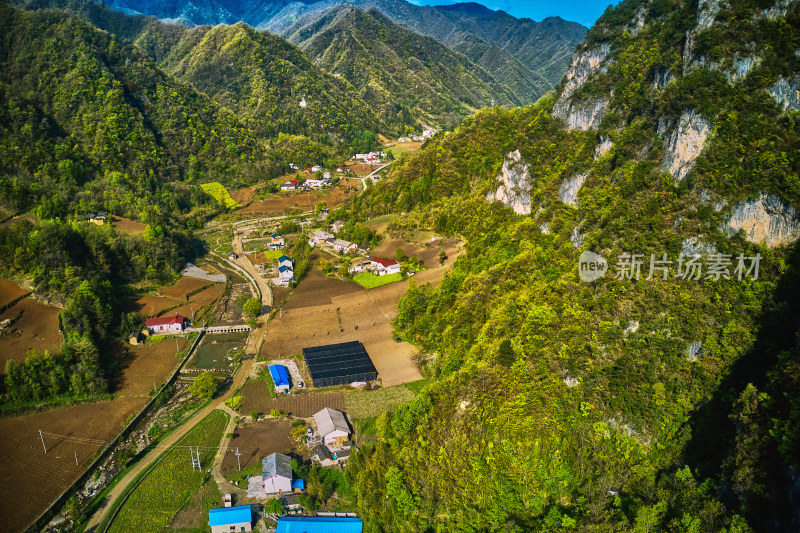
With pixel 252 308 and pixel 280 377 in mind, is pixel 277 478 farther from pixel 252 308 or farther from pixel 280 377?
pixel 252 308

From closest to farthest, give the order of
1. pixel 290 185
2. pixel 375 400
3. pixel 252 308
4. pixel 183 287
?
1. pixel 375 400
2. pixel 252 308
3. pixel 183 287
4. pixel 290 185

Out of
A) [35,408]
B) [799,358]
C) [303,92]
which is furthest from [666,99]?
[303,92]

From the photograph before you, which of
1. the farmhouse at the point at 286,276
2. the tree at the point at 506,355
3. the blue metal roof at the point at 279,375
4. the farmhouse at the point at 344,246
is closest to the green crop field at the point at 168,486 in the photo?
the blue metal roof at the point at 279,375

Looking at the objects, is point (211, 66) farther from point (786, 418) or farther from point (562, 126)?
point (786, 418)

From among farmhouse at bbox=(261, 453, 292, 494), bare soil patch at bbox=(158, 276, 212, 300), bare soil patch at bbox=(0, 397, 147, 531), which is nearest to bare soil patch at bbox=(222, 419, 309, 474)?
farmhouse at bbox=(261, 453, 292, 494)

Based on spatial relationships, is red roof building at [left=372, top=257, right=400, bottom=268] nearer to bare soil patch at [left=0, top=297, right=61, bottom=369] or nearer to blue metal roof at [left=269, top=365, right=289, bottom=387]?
blue metal roof at [left=269, top=365, right=289, bottom=387]

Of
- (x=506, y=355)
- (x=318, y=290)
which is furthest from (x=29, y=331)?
(x=506, y=355)

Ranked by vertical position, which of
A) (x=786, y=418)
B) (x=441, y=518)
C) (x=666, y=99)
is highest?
(x=666, y=99)
